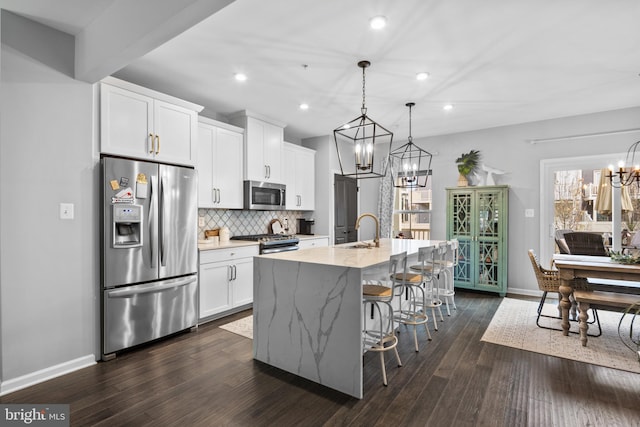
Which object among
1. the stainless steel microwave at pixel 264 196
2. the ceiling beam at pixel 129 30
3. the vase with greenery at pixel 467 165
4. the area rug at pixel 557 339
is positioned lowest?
the area rug at pixel 557 339

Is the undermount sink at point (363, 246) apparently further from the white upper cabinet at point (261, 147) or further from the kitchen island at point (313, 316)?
the white upper cabinet at point (261, 147)

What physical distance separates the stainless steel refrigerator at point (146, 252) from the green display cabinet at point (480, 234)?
3977mm

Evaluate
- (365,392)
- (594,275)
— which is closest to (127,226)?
(365,392)

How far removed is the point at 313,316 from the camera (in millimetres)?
2459

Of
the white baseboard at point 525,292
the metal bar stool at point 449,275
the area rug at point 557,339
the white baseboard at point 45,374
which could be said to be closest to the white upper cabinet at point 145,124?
the white baseboard at point 45,374

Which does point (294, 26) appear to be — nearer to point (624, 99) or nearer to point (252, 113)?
point (252, 113)

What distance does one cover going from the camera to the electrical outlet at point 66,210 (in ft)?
8.53

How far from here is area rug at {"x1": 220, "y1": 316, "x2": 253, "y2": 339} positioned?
3.48 metres

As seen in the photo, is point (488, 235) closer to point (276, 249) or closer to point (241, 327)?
point (276, 249)

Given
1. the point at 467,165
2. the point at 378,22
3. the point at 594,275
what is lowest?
the point at 594,275

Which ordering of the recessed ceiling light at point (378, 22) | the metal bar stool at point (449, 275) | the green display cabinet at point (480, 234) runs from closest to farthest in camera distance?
the recessed ceiling light at point (378, 22) → the metal bar stool at point (449, 275) → the green display cabinet at point (480, 234)

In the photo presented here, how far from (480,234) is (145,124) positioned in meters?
4.77

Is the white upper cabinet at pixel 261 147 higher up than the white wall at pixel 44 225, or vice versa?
the white upper cabinet at pixel 261 147

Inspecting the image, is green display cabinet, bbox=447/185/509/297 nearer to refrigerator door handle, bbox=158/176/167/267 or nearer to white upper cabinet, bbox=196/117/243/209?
white upper cabinet, bbox=196/117/243/209
